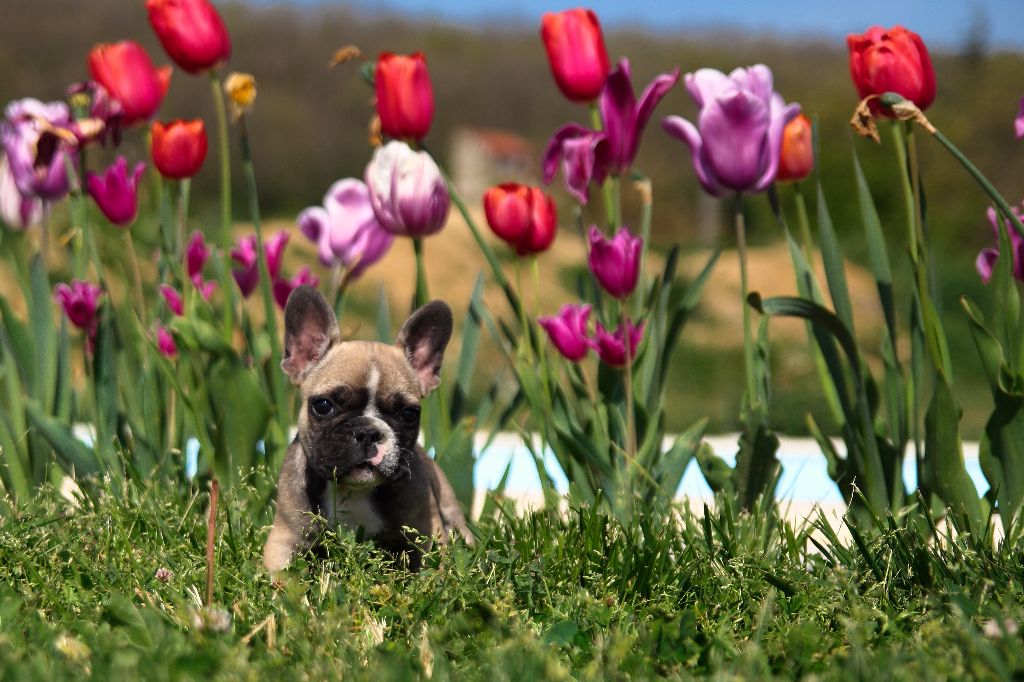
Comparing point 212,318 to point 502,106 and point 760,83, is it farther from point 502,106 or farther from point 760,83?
point 502,106

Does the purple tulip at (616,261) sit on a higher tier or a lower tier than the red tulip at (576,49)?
lower

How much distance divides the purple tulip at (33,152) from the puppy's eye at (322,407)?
4.01 feet

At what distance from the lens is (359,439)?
7.45 ft

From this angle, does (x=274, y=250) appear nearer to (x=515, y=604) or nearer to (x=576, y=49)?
(x=576, y=49)

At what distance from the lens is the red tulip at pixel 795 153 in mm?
2922

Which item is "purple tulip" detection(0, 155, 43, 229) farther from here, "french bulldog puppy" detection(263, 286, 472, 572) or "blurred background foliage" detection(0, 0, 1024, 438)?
"blurred background foliage" detection(0, 0, 1024, 438)

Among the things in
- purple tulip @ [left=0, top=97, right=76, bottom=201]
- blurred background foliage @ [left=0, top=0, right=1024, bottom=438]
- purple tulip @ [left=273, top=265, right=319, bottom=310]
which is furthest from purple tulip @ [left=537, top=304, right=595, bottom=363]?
blurred background foliage @ [left=0, top=0, right=1024, bottom=438]

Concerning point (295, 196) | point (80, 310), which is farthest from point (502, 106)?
point (80, 310)

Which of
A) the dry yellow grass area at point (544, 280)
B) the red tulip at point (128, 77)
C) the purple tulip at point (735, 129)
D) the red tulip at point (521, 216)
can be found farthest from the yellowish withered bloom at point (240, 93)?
the dry yellow grass area at point (544, 280)

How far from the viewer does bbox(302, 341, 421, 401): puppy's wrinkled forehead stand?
2.37 m

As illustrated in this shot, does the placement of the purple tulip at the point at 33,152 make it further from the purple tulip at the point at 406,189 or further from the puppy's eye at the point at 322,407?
the puppy's eye at the point at 322,407

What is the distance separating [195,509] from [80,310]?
642 mm

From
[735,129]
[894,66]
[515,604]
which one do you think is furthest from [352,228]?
[894,66]

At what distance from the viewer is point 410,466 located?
2438 mm
